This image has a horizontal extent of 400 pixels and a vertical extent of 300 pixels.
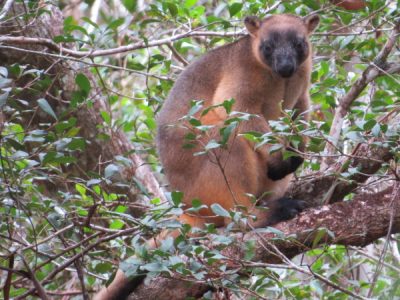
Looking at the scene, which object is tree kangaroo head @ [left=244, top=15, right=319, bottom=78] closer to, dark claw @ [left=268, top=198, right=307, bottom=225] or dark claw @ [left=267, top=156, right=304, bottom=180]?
dark claw @ [left=267, top=156, right=304, bottom=180]

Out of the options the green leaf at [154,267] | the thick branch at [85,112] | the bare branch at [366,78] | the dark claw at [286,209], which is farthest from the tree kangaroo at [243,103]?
the green leaf at [154,267]

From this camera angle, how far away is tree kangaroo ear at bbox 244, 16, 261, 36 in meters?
6.79

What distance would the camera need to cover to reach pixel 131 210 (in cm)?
788

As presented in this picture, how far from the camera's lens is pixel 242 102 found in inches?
257

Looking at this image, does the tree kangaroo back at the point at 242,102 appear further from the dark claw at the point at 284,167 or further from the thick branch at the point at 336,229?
the thick branch at the point at 336,229

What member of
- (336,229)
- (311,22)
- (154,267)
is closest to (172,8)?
(311,22)

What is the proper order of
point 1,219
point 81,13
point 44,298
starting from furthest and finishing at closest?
point 81,13, point 1,219, point 44,298

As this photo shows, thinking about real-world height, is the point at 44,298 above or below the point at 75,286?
above

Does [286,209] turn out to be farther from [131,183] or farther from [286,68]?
[286,68]

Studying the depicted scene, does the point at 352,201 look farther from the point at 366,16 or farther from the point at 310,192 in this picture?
the point at 366,16

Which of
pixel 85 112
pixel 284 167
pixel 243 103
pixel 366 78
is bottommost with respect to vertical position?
pixel 284 167

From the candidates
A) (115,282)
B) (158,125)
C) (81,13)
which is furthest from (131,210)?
(81,13)

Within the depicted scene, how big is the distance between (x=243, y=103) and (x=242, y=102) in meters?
0.01

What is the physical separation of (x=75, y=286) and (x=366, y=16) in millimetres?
4504
